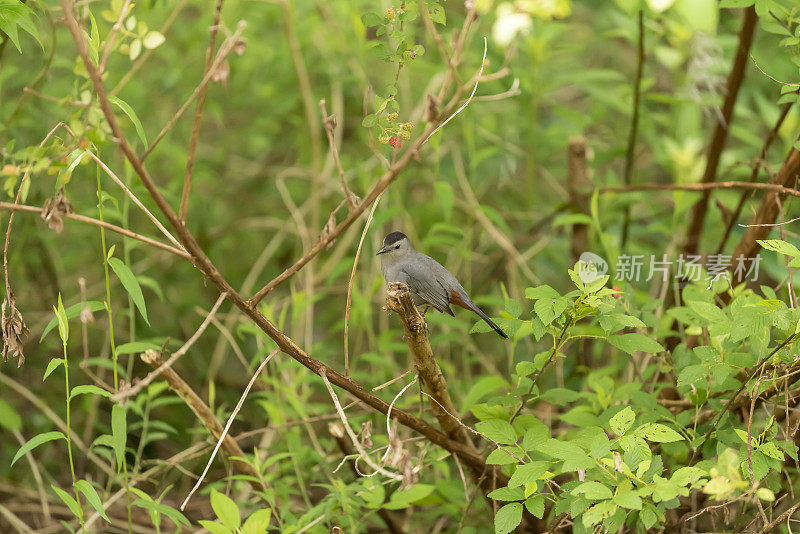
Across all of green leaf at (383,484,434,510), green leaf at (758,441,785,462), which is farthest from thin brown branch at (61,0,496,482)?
green leaf at (758,441,785,462)

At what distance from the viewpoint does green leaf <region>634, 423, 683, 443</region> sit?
197 centimetres

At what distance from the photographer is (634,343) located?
2189mm

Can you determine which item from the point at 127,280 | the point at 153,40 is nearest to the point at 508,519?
the point at 127,280

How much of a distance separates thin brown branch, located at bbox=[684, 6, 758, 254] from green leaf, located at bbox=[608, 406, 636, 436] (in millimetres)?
1885

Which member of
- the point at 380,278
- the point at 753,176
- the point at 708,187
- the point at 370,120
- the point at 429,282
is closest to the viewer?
the point at 370,120

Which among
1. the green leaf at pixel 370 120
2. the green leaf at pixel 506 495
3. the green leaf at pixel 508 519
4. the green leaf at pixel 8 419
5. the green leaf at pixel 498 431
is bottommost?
the green leaf at pixel 8 419

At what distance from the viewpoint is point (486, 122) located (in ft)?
15.2

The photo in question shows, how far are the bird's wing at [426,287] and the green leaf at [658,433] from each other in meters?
0.98

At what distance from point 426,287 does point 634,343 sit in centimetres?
84

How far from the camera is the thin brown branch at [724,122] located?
3256 mm

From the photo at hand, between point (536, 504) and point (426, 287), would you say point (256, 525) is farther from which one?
point (426, 287)

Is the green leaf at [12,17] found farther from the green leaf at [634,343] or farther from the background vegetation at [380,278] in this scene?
the green leaf at [634,343]

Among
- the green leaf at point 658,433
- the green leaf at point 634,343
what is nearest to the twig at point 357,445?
the green leaf at point 658,433

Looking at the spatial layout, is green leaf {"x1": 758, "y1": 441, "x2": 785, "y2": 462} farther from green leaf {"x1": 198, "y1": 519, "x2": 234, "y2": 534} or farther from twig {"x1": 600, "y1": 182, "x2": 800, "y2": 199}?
→ green leaf {"x1": 198, "y1": 519, "x2": 234, "y2": 534}
